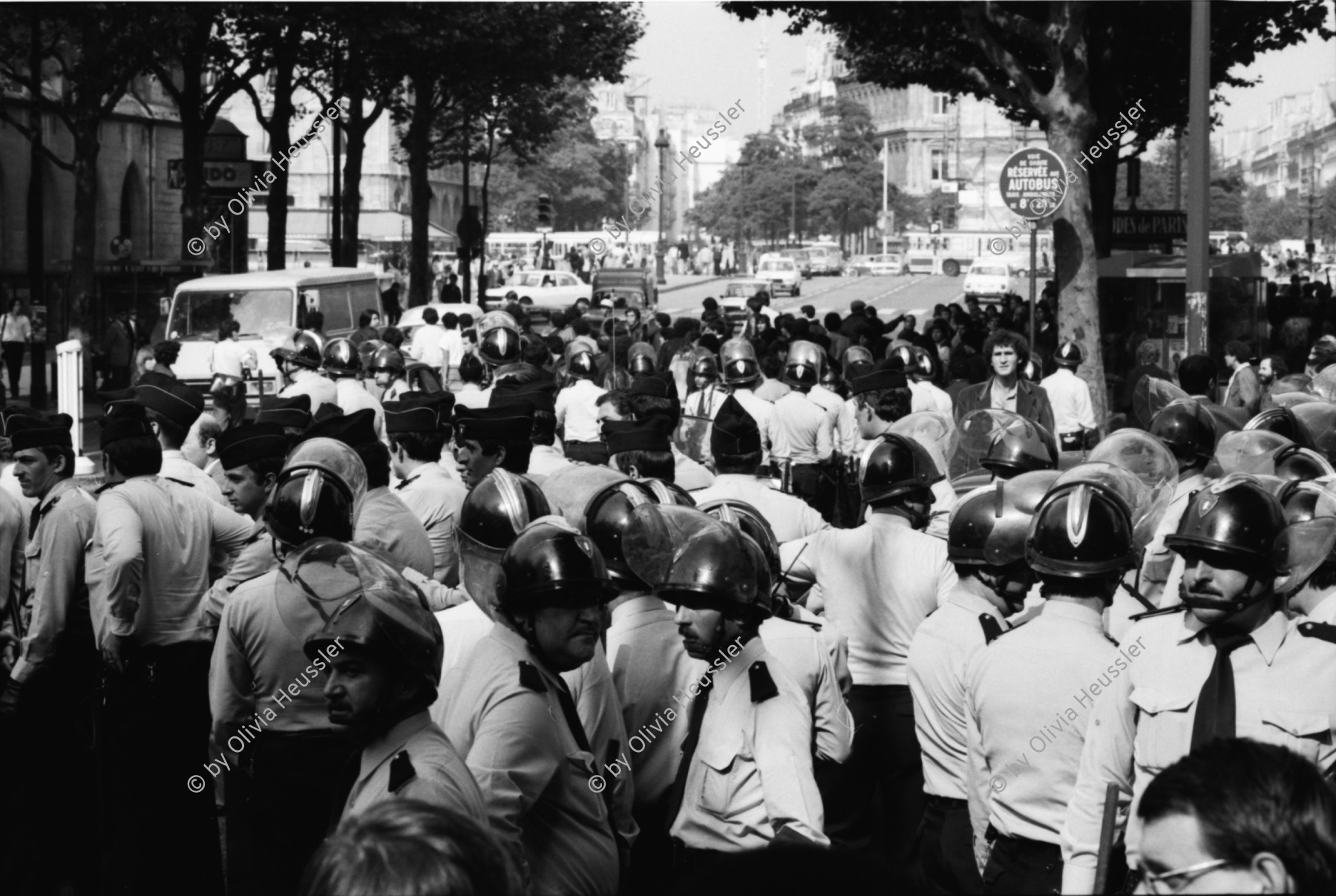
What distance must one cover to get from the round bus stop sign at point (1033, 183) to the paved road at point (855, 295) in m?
37.0

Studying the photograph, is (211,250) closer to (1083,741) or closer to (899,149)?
(1083,741)

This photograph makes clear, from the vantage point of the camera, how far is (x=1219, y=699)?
3918mm

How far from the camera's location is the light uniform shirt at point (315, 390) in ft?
38.1

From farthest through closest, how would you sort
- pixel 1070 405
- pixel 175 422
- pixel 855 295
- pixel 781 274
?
pixel 855 295
pixel 781 274
pixel 1070 405
pixel 175 422

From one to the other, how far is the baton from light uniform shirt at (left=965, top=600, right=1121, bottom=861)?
523mm

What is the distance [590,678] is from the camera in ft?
15.4

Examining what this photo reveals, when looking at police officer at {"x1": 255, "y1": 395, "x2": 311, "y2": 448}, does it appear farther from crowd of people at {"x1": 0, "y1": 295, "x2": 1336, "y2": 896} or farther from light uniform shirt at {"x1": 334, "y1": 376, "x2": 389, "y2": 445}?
light uniform shirt at {"x1": 334, "y1": 376, "x2": 389, "y2": 445}

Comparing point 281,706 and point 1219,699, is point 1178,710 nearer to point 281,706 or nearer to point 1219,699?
point 1219,699

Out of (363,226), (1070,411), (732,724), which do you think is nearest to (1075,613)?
(732,724)

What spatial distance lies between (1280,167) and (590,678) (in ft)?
491

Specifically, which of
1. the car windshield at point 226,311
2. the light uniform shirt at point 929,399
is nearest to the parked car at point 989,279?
the car windshield at point 226,311

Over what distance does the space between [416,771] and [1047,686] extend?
1714mm

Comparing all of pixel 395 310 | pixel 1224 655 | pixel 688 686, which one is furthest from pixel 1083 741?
pixel 395 310

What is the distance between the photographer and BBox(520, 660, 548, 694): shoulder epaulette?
13.3ft
